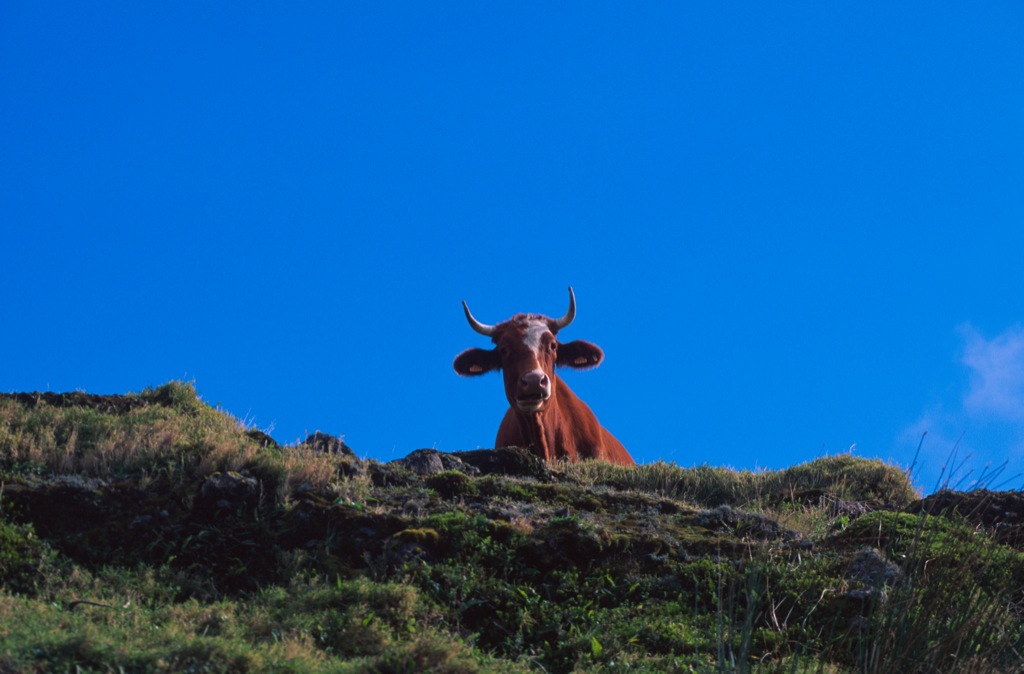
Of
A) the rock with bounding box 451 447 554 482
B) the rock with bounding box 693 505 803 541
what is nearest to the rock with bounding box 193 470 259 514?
the rock with bounding box 693 505 803 541

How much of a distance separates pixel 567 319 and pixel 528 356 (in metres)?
1.95

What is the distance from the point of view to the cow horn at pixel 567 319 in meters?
19.2

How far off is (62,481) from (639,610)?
4.54m

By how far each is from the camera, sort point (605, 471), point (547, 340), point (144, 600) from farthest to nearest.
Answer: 1. point (547, 340)
2. point (605, 471)
3. point (144, 600)

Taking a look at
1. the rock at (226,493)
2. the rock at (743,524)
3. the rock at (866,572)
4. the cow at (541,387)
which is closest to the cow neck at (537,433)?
the cow at (541,387)

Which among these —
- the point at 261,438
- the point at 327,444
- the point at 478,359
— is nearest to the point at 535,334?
the point at 478,359

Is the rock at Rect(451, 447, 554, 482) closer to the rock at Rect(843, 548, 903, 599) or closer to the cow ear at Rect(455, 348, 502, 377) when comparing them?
the rock at Rect(843, 548, 903, 599)

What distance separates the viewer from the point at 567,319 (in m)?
19.4

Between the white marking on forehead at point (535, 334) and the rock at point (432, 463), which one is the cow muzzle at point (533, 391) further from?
the rock at point (432, 463)

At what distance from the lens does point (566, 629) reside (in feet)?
24.4

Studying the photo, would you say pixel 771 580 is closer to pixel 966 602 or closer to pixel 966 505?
pixel 966 602

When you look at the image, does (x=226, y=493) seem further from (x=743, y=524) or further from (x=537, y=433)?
(x=537, y=433)

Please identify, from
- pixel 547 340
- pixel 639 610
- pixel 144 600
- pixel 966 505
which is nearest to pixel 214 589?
pixel 144 600

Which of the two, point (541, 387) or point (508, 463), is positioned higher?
point (541, 387)
